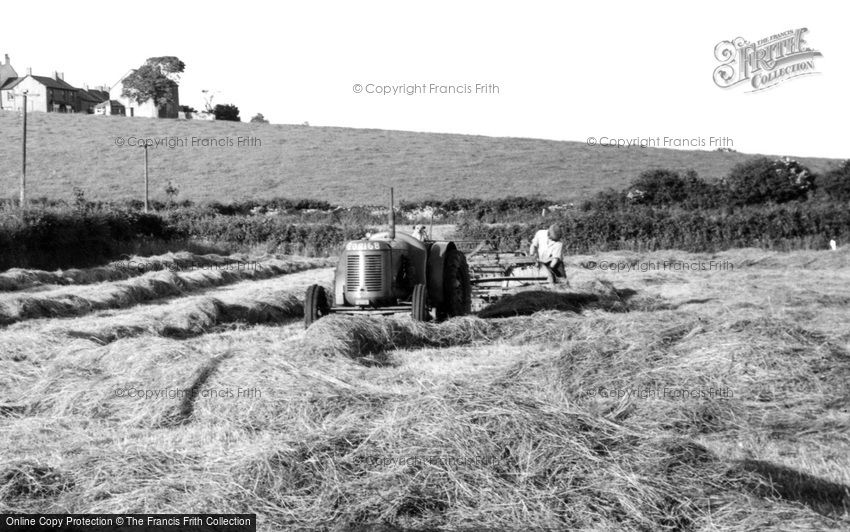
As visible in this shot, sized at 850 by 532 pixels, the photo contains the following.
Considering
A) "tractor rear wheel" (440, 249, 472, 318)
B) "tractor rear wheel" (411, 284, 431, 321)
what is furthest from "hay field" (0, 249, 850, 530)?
"tractor rear wheel" (440, 249, 472, 318)

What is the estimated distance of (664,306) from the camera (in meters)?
13.4

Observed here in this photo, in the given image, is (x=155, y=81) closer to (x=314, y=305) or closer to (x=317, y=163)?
(x=317, y=163)

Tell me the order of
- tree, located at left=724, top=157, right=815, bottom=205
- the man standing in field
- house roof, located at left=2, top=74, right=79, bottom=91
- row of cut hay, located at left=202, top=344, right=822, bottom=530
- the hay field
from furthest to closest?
1. house roof, located at left=2, top=74, right=79, bottom=91
2. tree, located at left=724, top=157, right=815, bottom=205
3. the man standing in field
4. the hay field
5. row of cut hay, located at left=202, top=344, right=822, bottom=530

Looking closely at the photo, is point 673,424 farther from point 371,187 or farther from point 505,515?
point 371,187

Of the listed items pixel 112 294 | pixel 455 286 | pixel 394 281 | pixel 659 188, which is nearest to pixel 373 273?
pixel 394 281

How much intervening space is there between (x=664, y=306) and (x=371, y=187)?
3172cm

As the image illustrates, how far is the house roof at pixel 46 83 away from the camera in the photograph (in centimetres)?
7294

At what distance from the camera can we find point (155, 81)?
68.9m

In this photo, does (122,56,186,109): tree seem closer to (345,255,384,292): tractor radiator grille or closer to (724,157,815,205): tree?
(724,157,815,205): tree

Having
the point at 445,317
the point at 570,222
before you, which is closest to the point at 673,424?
the point at 445,317

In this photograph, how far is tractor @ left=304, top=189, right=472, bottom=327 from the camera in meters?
10.7

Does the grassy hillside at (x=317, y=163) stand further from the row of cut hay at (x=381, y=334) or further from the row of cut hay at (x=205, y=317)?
the row of cut hay at (x=381, y=334)

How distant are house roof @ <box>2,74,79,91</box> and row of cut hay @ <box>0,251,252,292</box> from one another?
5812 cm

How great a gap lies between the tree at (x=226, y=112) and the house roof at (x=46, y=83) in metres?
13.6
